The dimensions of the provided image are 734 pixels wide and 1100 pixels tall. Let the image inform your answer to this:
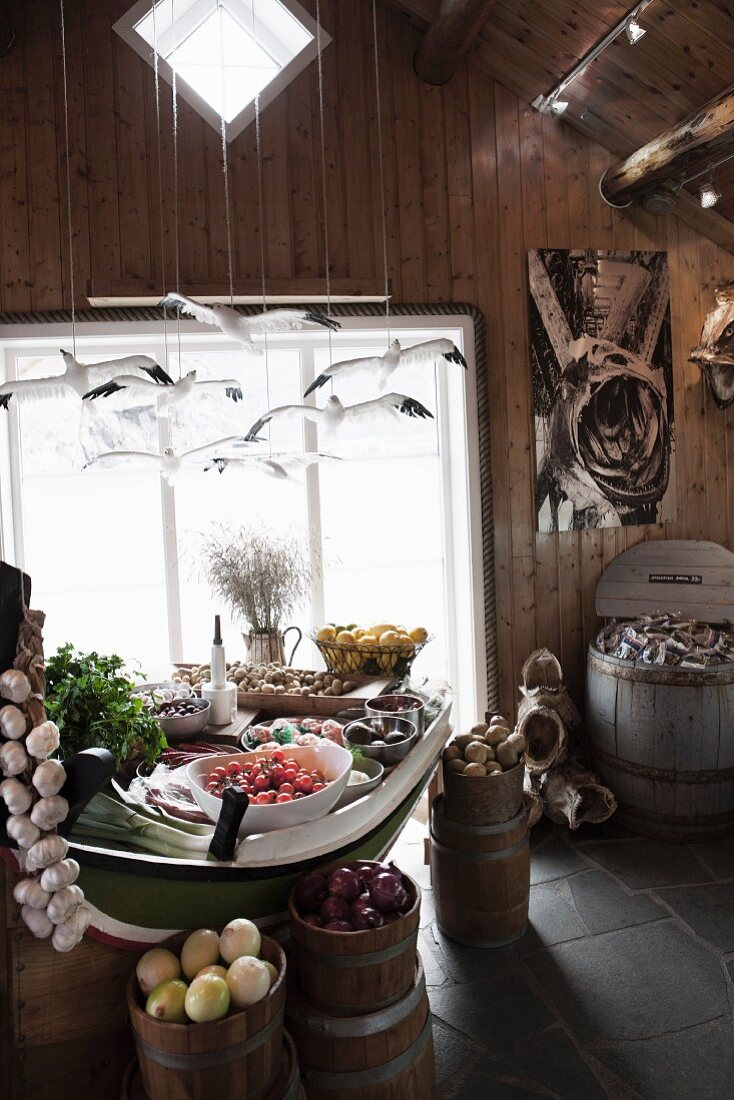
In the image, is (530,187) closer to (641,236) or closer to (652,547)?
(641,236)

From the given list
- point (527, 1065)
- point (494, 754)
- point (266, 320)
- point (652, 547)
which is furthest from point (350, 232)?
point (527, 1065)

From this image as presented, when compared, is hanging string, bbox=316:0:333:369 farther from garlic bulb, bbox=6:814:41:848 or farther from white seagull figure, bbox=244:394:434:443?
garlic bulb, bbox=6:814:41:848

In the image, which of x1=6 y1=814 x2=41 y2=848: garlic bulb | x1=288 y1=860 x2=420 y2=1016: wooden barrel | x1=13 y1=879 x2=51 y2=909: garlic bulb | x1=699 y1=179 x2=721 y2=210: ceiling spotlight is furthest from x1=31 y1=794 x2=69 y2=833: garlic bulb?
x1=699 y1=179 x2=721 y2=210: ceiling spotlight

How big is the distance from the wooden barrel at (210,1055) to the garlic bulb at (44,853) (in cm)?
36

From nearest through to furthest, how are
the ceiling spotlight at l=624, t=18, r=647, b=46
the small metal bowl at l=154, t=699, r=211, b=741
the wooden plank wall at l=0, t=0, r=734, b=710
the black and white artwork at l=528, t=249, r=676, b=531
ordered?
the small metal bowl at l=154, t=699, r=211, b=741 < the ceiling spotlight at l=624, t=18, r=647, b=46 < the wooden plank wall at l=0, t=0, r=734, b=710 < the black and white artwork at l=528, t=249, r=676, b=531

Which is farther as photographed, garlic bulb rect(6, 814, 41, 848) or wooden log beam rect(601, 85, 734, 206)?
wooden log beam rect(601, 85, 734, 206)

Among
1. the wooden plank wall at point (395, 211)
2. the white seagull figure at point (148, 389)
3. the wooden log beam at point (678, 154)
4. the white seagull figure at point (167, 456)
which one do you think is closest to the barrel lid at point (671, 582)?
the wooden plank wall at point (395, 211)

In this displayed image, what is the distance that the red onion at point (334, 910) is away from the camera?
1854 mm

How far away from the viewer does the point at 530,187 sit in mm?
4195

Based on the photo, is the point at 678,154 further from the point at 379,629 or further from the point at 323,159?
the point at 379,629

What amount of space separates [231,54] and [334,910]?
3985mm

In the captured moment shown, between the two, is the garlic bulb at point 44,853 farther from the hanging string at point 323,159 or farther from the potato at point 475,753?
the hanging string at point 323,159

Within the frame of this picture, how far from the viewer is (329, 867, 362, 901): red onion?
6.29 feet

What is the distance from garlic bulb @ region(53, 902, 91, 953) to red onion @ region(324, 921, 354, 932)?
0.55m
